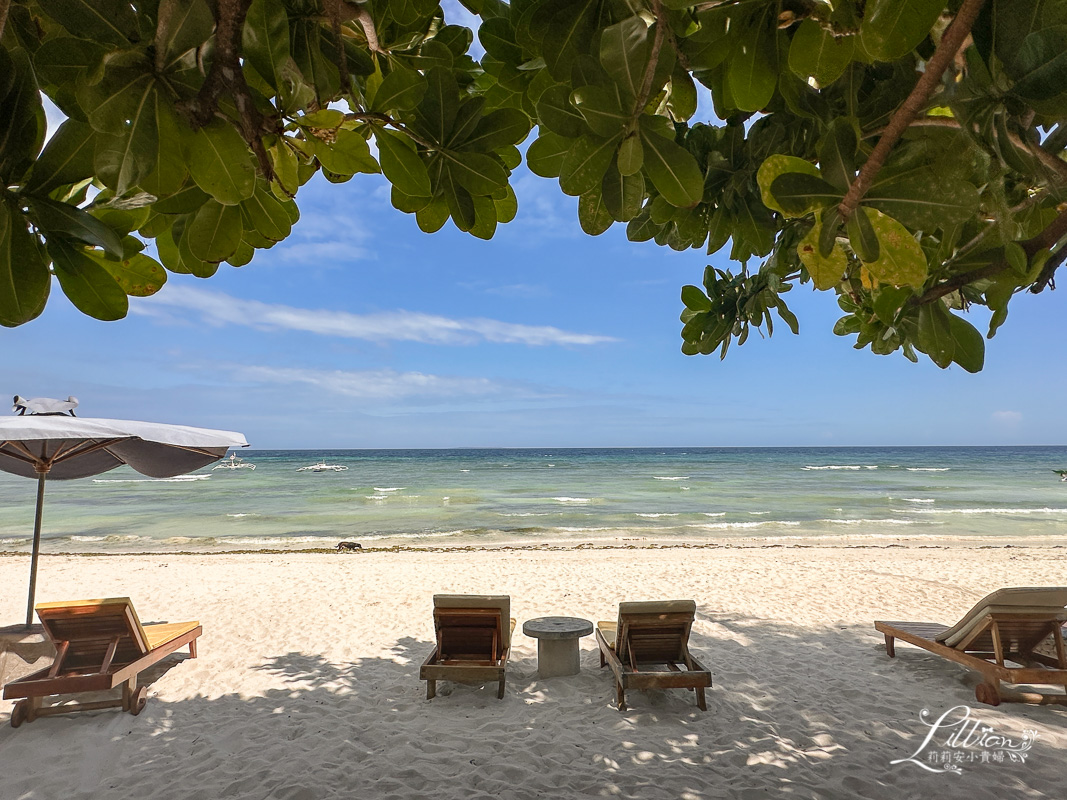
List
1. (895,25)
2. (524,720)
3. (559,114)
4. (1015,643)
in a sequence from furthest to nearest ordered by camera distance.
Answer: (1015,643) → (524,720) → (559,114) → (895,25)

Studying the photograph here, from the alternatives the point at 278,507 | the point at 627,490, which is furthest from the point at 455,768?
the point at 627,490

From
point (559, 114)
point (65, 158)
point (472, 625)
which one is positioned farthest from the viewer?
point (472, 625)

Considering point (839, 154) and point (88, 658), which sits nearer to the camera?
point (839, 154)

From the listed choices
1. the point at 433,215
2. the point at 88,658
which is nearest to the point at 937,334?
the point at 433,215

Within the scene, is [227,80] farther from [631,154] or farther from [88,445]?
[88,445]

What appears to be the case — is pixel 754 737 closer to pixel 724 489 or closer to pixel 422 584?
pixel 422 584

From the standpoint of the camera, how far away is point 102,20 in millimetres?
660

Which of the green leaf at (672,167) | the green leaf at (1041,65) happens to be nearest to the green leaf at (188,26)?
the green leaf at (672,167)

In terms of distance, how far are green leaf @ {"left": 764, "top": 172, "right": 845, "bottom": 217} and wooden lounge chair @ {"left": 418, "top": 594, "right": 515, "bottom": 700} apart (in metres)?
3.74

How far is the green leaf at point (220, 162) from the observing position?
765mm

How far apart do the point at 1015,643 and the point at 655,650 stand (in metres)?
2.52

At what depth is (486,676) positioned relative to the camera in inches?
154

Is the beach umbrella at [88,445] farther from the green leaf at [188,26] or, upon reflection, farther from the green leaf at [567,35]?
the green leaf at [567,35]

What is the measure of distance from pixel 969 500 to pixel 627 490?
13699 mm
